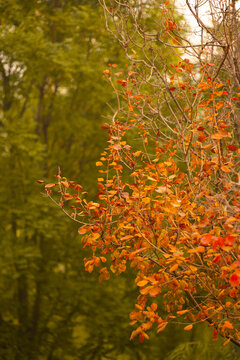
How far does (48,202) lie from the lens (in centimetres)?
848

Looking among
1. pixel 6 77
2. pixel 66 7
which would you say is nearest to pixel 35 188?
pixel 6 77

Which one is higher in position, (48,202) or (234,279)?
(234,279)

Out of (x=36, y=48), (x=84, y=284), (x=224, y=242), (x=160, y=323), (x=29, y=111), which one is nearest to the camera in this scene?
(x=224, y=242)

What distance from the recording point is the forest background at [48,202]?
8.73m

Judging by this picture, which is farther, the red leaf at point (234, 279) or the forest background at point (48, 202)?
the forest background at point (48, 202)

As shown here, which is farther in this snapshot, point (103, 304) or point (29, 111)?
point (29, 111)

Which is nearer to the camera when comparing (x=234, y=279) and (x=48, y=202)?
(x=234, y=279)

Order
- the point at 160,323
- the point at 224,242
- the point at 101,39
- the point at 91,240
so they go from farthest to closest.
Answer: the point at 101,39
the point at 91,240
the point at 160,323
the point at 224,242

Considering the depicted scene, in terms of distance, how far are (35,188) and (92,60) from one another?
11.2 ft

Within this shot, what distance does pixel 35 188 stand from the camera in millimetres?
9500

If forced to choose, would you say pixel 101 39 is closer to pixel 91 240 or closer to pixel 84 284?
pixel 84 284

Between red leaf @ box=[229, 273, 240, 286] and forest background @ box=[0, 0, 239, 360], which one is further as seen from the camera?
forest background @ box=[0, 0, 239, 360]

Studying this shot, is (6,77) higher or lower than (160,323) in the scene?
higher

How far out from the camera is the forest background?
8.73 m
